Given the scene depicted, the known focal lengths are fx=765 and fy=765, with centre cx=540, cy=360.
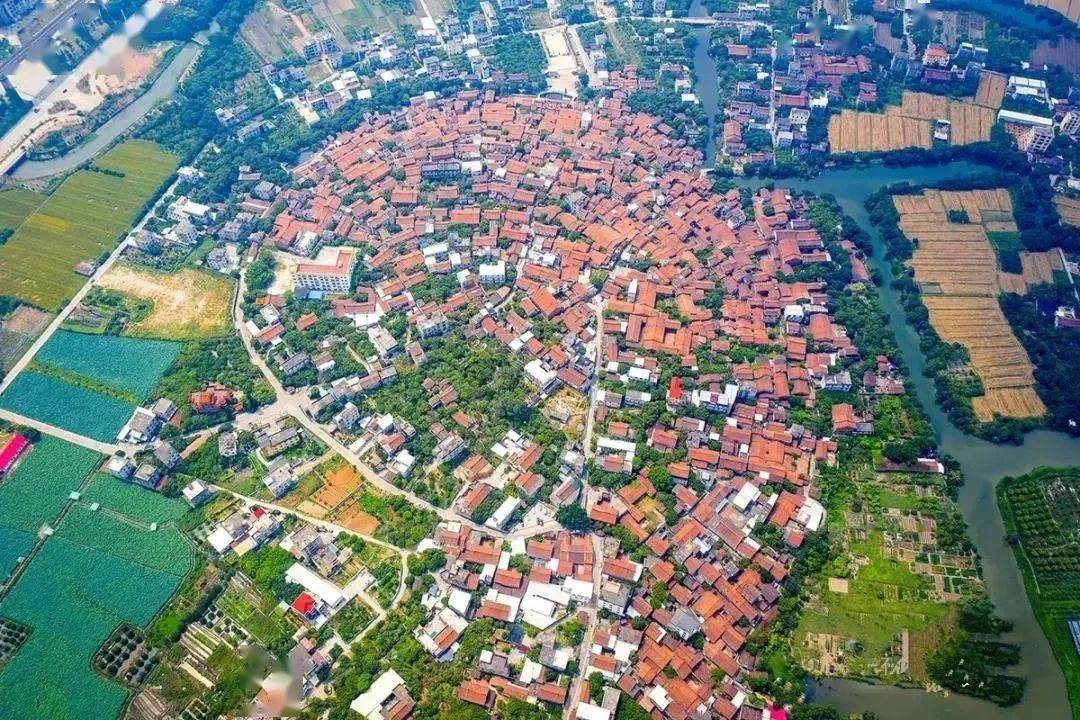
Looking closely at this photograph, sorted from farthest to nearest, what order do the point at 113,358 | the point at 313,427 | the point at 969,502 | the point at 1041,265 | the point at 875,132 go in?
the point at 875,132 < the point at 1041,265 < the point at 113,358 < the point at 313,427 < the point at 969,502

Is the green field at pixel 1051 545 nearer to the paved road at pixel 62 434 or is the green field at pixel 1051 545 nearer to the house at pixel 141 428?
the house at pixel 141 428

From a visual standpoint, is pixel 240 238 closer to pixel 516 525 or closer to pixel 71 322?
pixel 71 322

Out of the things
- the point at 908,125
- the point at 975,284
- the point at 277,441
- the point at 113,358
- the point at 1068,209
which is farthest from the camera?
the point at 908,125

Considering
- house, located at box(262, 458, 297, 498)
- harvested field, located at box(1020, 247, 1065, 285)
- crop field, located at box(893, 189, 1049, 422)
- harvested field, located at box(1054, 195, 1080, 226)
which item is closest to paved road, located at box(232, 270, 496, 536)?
house, located at box(262, 458, 297, 498)

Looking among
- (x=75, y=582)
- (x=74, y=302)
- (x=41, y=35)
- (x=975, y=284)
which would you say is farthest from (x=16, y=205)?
(x=975, y=284)

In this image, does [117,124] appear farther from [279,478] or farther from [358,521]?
[358,521]

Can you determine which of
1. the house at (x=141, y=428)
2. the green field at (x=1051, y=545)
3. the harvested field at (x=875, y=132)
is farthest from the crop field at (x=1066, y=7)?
the house at (x=141, y=428)

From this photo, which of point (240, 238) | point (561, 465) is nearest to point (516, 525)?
point (561, 465)
